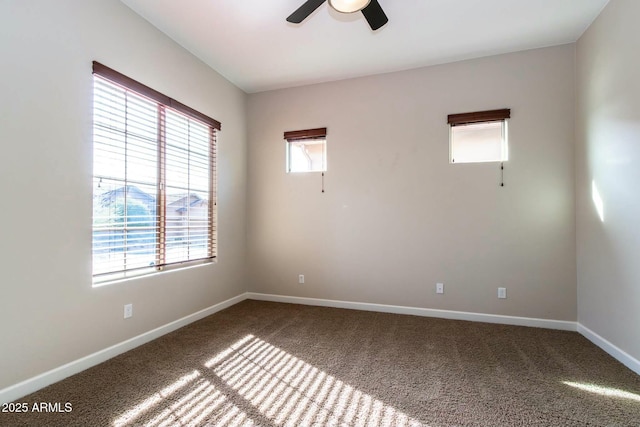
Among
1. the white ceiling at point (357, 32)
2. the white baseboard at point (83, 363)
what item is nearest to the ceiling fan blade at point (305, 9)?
the white ceiling at point (357, 32)

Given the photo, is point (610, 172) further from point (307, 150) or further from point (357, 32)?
point (307, 150)

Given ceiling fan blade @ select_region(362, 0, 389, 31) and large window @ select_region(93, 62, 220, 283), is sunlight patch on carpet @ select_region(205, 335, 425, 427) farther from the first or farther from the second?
ceiling fan blade @ select_region(362, 0, 389, 31)

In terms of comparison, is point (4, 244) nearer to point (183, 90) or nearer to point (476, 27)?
point (183, 90)

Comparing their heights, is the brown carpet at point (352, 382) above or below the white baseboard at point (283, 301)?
below

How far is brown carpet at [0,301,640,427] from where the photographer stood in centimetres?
171

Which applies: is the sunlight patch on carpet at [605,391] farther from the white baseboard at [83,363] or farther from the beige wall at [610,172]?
the white baseboard at [83,363]

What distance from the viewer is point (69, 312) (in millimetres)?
2125

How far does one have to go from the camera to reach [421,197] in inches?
138

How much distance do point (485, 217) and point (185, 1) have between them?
361 centimetres

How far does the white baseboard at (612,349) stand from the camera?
2212mm

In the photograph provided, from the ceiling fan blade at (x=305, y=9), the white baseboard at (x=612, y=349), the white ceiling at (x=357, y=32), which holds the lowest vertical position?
the white baseboard at (x=612, y=349)

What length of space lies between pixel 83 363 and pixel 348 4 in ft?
10.5

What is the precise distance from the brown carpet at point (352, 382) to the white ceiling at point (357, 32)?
2.98 meters

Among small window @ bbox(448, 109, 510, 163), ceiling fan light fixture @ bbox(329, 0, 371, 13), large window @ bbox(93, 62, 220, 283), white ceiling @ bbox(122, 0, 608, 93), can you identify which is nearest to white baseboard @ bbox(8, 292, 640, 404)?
large window @ bbox(93, 62, 220, 283)
